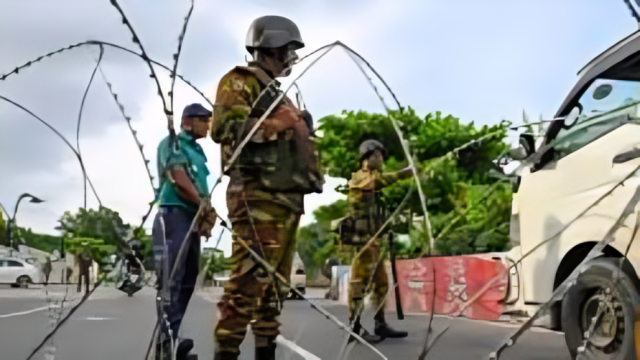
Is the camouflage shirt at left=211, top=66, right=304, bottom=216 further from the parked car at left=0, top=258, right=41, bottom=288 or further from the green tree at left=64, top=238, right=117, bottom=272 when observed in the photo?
the parked car at left=0, top=258, right=41, bottom=288

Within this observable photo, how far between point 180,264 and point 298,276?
0.82 meters

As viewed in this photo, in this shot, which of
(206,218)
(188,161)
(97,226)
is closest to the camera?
(97,226)

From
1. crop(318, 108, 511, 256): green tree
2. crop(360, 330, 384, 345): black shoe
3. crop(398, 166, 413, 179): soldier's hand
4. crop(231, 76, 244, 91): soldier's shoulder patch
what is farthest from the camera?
crop(360, 330, 384, 345): black shoe

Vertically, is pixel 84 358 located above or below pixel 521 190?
below

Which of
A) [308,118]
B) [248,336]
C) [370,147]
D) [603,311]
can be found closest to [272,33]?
[308,118]

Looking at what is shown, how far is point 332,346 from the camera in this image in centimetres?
381

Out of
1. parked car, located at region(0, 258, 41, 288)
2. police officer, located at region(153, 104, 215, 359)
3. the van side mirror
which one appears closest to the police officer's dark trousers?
police officer, located at region(153, 104, 215, 359)

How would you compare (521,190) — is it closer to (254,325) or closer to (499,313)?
(499,313)

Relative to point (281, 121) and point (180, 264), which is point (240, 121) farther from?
point (180, 264)

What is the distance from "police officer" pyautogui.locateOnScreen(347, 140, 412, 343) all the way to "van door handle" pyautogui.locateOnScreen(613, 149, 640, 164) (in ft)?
2.60

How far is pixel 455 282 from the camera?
3.58 meters

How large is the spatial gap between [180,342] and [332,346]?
698 mm

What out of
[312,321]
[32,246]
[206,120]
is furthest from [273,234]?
[32,246]

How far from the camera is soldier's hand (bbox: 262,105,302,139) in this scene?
10.2 ft
